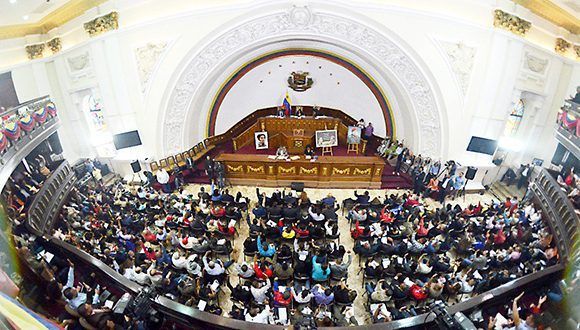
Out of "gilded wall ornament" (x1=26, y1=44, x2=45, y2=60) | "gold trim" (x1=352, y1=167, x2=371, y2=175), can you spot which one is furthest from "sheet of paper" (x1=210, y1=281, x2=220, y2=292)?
"gilded wall ornament" (x1=26, y1=44, x2=45, y2=60)

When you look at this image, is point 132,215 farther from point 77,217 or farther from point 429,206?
point 429,206

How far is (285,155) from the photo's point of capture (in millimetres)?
13336

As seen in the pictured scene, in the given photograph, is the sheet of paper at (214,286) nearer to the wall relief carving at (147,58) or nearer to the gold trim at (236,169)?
the gold trim at (236,169)

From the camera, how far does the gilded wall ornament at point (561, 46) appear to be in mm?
9742

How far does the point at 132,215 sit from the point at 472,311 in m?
8.84

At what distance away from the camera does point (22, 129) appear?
8570mm

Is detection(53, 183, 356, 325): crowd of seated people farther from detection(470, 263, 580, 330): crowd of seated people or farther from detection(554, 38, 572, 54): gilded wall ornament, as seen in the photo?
detection(554, 38, 572, 54): gilded wall ornament

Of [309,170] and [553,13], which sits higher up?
[553,13]

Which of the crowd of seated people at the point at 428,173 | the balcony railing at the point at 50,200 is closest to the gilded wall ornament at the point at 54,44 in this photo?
the balcony railing at the point at 50,200

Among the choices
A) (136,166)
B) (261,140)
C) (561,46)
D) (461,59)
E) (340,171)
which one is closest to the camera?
(561,46)

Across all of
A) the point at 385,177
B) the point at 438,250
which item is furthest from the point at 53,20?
the point at 438,250

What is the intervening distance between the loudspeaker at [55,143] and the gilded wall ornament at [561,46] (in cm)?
1676

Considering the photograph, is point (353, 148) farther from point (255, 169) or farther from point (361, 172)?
point (255, 169)

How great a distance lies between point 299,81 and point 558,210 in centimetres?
1131
